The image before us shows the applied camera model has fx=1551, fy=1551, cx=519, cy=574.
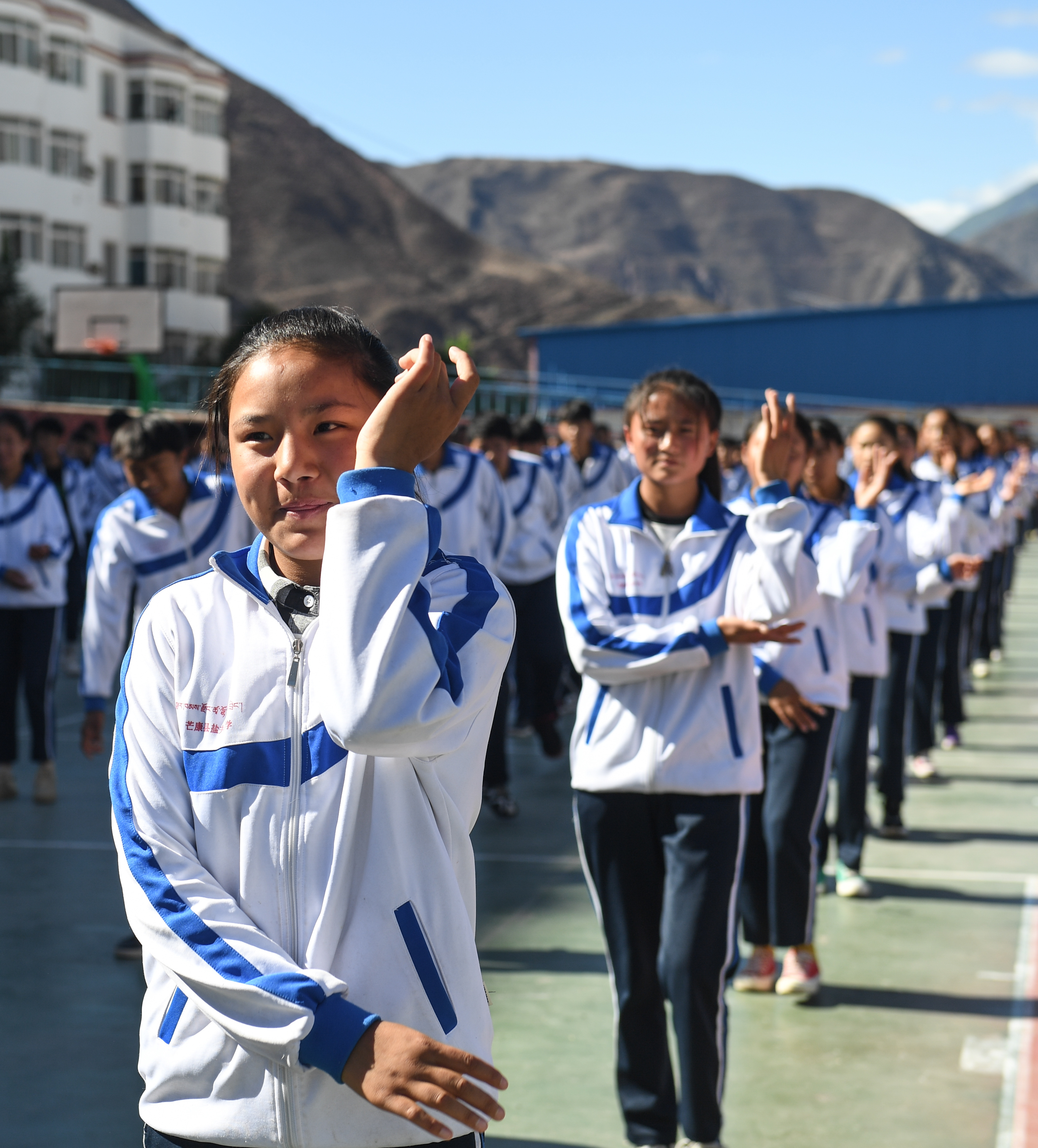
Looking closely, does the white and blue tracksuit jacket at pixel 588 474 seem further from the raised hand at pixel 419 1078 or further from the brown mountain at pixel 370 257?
the brown mountain at pixel 370 257

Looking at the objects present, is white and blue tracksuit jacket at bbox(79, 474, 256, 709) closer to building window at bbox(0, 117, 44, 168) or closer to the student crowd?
the student crowd

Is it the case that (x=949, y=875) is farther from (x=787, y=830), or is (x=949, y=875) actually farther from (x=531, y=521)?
(x=531, y=521)

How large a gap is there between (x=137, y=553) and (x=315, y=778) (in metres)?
4.27

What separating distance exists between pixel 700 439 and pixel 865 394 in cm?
5342

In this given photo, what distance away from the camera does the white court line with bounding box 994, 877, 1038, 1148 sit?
408 centimetres

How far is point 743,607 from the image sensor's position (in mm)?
4043

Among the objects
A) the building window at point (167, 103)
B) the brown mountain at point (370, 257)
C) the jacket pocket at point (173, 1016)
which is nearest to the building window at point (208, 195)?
the building window at point (167, 103)

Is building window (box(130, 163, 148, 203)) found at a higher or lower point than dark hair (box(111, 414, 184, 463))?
higher

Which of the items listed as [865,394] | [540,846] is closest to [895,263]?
[865,394]

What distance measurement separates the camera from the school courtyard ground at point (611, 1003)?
418 cm

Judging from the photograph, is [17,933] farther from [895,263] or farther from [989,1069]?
[895,263]

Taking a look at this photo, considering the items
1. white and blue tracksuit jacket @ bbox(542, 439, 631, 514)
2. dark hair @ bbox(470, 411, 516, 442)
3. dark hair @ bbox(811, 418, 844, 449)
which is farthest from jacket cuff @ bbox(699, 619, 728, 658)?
white and blue tracksuit jacket @ bbox(542, 439, 631, 514)

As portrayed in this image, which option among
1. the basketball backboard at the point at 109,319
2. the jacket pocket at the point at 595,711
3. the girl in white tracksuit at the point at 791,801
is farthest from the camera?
the basketball backboard at the point at 109,319

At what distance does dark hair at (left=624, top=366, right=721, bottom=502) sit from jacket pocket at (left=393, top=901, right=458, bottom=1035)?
2.38 m
